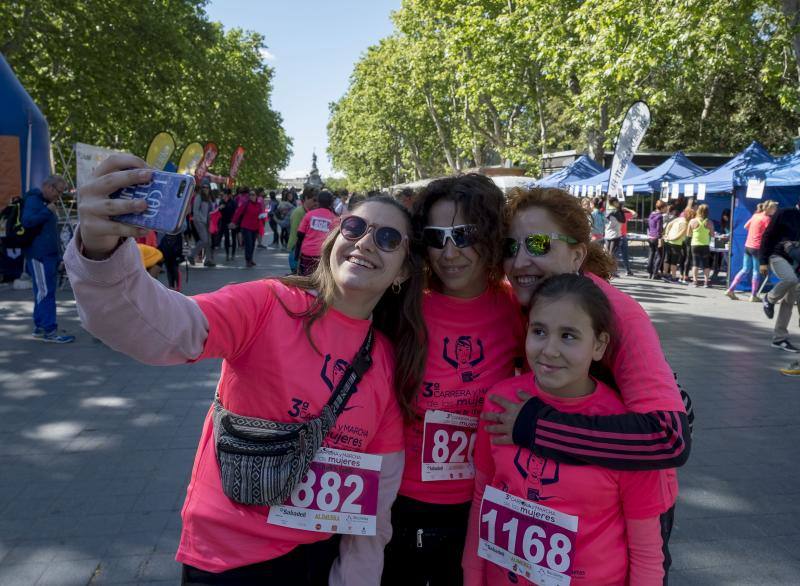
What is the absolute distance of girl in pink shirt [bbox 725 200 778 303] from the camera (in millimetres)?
11720

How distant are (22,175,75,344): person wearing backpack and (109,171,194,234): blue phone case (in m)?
7.82

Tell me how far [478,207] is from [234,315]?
91 cm

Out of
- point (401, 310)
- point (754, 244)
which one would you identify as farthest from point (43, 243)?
point (754, 244)

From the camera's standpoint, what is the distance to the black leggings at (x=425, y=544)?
2.19m

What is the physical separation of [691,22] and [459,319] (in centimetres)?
1433

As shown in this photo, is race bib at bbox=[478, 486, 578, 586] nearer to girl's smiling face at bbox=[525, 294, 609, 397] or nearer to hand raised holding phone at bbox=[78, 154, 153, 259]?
girl's smiling face at bbox=[525, 294, 609, 397]

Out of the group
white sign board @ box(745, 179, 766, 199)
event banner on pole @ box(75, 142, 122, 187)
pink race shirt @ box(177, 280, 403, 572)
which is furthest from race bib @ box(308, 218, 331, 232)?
white sign board @ box(745, 179, 766, 199)

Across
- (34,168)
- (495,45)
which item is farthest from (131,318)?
(495,45)

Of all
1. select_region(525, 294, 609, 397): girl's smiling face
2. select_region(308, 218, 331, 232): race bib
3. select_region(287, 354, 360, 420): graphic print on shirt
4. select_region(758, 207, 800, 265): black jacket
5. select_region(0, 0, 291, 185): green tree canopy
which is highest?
select_region(0, 0, 291, 185): green tree canopy

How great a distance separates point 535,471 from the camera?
1.92 meters

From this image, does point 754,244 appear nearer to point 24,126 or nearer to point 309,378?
point 309,378

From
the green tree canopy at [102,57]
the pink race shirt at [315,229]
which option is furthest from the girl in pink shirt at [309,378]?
the green tree canopy at [102,57]

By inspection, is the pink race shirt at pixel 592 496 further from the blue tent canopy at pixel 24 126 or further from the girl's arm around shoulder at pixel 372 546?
the blue tent canopy at pixel 24 126

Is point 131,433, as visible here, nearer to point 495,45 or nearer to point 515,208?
point 515,208
